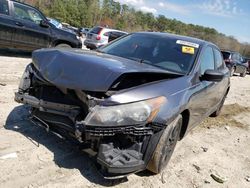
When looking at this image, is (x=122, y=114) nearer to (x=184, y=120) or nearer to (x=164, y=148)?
(x=164, y=148)

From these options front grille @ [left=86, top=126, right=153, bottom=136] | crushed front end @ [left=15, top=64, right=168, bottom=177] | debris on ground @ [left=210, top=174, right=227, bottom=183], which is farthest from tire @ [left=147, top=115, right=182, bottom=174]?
debris on ground @ [left=210, top=174, right=227, bottom=183]

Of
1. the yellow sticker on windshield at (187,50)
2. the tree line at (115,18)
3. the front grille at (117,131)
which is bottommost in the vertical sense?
the tree line at (115,18)

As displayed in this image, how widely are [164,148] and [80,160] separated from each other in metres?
1.03

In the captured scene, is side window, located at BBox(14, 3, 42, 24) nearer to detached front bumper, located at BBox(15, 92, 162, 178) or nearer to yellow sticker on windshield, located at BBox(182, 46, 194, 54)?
yellow sticker on windshield, located at BBox(182, 46, 194, 54)

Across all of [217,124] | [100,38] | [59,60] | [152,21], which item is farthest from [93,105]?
[152,21]

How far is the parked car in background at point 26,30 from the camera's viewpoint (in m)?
9.64

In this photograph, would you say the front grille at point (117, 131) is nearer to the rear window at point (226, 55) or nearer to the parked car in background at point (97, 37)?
the parked car in background at point (97, 37)

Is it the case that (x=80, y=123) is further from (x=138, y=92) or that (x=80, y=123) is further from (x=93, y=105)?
(x=138, y=92)

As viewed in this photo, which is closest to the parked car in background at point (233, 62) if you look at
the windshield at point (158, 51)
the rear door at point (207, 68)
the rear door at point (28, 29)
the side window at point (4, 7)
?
the rear door at point (28, 29)

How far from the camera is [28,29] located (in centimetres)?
1018

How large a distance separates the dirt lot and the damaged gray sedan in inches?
12.0

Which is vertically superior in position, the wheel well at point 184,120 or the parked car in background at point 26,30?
the wheel well at point 184,120

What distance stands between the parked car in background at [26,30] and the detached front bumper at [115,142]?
281 inches

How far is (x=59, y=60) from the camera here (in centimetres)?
363
